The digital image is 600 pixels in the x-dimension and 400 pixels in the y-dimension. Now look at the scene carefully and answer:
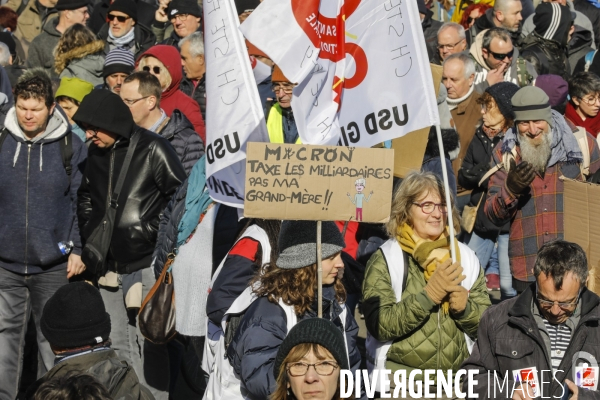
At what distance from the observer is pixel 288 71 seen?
19.6 ft

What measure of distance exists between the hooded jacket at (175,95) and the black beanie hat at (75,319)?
416cm

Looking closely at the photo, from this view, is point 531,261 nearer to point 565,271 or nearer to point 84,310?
point 565,271

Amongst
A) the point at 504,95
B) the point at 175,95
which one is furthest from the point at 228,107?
the point at 175,95

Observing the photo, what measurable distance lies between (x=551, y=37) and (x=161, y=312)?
652 centimetres

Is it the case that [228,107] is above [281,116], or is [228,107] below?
below

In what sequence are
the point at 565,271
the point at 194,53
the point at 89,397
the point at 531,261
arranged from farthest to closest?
the point at 194,53
the point at 531,261
the point at 565,271
the point at 89,397

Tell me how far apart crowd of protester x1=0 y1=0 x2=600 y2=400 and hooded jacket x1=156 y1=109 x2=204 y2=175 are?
15 millimetres

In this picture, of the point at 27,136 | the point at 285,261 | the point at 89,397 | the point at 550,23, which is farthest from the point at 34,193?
the point at 550,23

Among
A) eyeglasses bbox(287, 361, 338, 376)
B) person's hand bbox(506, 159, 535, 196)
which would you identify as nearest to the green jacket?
eyeglasses bbox(287, 361, 338, 376)

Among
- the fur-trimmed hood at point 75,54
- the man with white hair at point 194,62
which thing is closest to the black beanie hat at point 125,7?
the fur-trimmed hood at point 75,54

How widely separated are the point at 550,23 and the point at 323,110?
6.64 metres

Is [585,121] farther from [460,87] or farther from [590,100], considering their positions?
[460,87]

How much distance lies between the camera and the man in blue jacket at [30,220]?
798 cm

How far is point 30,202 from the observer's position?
7.99m
